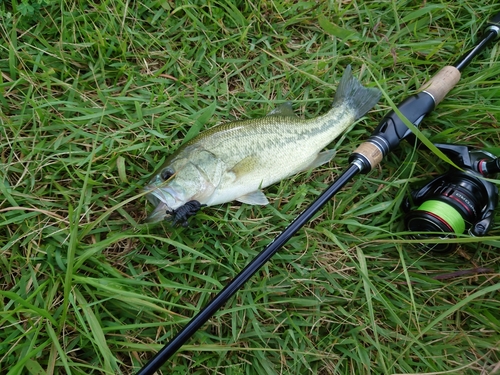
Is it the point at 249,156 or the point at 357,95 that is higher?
the point at 357,95

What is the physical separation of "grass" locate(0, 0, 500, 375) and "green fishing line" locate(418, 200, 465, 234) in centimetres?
17

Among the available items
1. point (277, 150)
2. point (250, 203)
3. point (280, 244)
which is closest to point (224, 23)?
point (277, 150)

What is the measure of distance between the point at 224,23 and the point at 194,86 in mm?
654

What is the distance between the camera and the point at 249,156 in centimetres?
Result: 272

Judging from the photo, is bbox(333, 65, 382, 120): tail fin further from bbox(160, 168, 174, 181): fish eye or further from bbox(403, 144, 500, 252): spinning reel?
bbox(160, 168, 174, 181): fish eye

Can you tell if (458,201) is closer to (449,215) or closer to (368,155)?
(449,215)

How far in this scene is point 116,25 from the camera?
310 cm

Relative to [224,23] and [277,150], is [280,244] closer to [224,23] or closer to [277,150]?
[277,150]

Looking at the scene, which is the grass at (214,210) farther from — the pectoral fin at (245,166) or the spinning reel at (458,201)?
the pectoral fin at (245,166)

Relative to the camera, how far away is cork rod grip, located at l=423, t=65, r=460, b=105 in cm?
288

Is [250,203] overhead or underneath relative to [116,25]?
underneath

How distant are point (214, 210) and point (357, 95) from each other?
140 cm

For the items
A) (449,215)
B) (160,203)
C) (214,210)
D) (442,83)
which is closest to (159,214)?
(160,203)

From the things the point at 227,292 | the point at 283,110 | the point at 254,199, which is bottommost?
the point at 227,292
